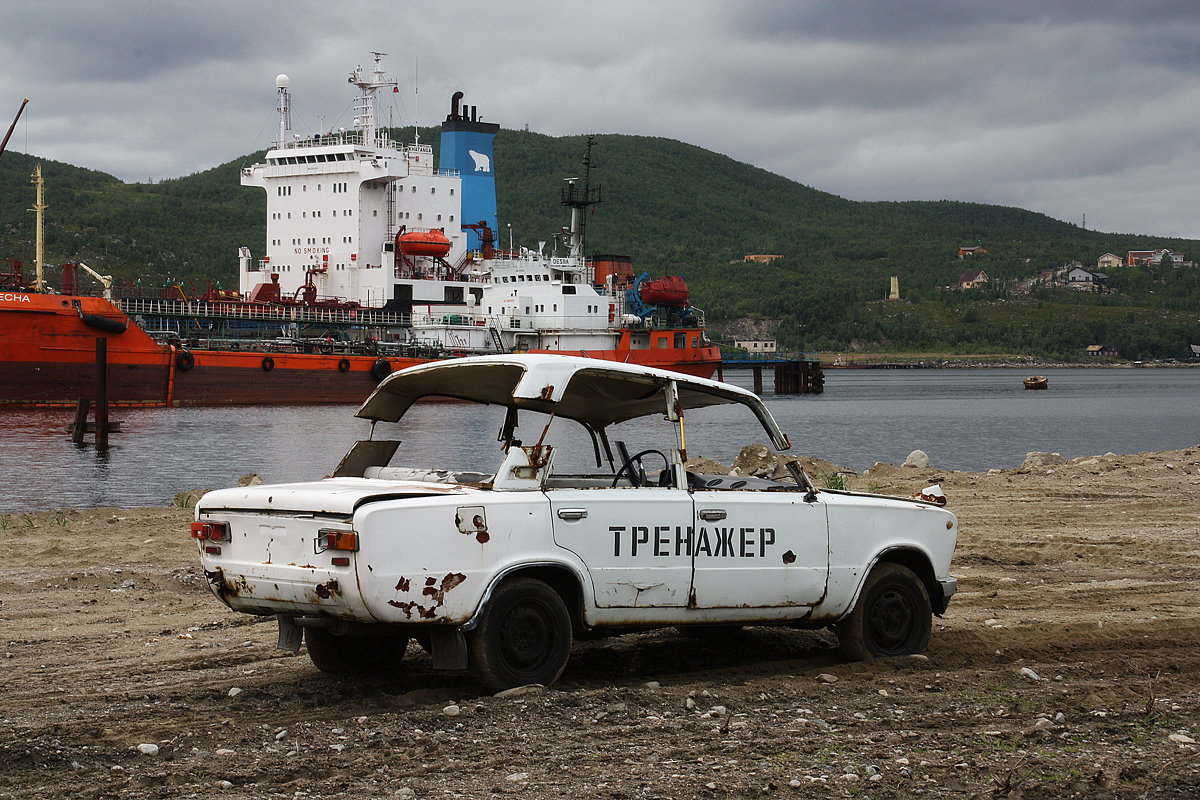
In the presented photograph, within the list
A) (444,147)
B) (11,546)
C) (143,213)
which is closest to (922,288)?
(143,213)

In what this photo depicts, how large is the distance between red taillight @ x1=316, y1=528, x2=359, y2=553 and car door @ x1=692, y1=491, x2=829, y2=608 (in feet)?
5.91

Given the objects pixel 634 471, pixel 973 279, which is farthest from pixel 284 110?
pixel 973 279

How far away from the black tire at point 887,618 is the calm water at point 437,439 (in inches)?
69.5

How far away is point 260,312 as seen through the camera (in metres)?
56.9

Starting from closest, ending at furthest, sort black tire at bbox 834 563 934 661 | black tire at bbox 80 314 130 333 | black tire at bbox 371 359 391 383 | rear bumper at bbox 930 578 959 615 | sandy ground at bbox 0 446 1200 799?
sandy ground at bbox 0 446 1200 799 < black tire at bbox 834 563 934 661 < rear bumper at bbox 930 578 959 615 < black tire at bbox 80 314 130 333 < black tire at bbox 371 359 391 383

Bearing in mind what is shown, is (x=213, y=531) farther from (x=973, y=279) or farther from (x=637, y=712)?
(x=973, y=279)

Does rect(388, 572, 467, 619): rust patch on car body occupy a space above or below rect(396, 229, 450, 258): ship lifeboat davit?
Answer: below

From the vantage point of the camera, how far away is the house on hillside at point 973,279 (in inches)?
7023

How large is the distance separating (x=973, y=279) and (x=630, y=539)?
599 feet

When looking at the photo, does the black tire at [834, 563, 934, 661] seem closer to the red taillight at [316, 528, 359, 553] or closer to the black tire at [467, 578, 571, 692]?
the black tire at [467, 578, 571, 692]

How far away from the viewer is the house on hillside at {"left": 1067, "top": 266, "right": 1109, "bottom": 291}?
606ft

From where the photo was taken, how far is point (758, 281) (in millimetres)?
160625

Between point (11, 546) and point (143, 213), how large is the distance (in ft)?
425

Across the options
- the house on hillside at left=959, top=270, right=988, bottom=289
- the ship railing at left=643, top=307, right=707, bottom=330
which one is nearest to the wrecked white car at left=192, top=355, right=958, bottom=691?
the ship railing at left=643, top=307, right=707, bottom=330
